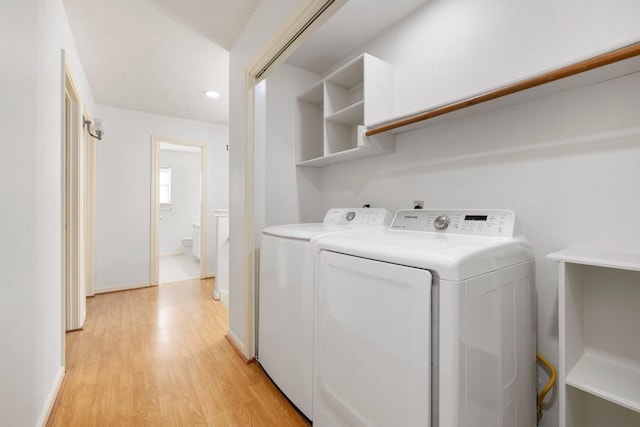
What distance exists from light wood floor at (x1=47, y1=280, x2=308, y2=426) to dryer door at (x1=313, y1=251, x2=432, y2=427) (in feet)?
1.59

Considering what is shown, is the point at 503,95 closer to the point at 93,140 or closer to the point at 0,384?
the point at 0,384

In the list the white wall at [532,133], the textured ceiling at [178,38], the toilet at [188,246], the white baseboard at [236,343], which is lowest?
the white baseboard at [236,343]

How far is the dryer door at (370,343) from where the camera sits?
0.81 metres

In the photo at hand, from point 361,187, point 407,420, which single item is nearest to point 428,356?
point 407,420

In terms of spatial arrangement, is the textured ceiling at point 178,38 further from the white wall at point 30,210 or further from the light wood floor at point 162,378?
the light wood floor at point 162,378

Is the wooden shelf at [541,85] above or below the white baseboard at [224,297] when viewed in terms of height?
above

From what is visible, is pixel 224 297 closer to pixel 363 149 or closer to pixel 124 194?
pixel 124 194

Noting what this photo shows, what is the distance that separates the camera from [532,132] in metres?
1.19

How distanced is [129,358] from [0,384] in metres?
1.16

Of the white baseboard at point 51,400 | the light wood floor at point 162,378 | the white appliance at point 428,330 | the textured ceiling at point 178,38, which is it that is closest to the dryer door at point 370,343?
the white appliance at point 428,330

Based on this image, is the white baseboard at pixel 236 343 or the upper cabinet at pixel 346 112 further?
the white baseboard at pixel 236 343

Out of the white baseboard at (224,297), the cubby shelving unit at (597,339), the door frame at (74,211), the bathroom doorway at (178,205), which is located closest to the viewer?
the cubby shelving unit at (597,339)

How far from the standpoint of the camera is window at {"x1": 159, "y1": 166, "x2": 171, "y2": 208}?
5.86 m

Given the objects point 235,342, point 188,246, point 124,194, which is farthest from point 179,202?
point 235,342
